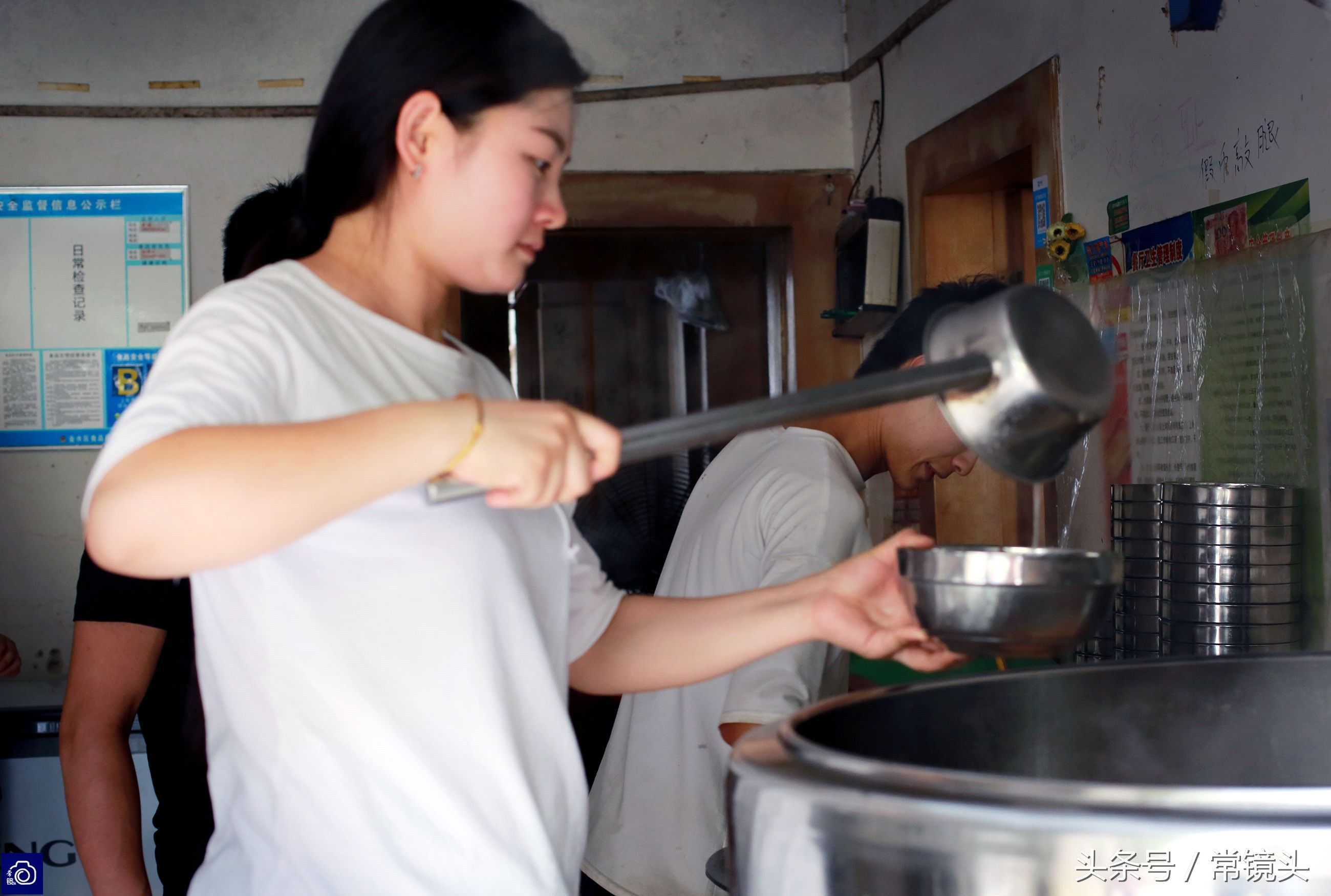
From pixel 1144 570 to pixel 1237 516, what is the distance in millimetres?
179

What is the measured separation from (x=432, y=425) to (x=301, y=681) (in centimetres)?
29

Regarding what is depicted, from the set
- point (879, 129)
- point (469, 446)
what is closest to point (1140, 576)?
point (469, 446)

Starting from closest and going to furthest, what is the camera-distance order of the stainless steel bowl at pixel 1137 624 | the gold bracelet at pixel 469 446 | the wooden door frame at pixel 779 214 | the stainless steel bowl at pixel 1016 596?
1. the gold bracelet at pixel 469 446
2. the stainless steel bowl at pixel 1016 596
3. the stainless steel bowl at pixel 1137 624
4. the wooden door frame at pixel 779 214

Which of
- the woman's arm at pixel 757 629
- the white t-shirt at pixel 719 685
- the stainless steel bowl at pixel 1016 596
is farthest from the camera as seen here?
the white t-shirt at pixel 719 685

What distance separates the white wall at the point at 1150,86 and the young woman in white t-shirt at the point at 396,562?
4.24 ft

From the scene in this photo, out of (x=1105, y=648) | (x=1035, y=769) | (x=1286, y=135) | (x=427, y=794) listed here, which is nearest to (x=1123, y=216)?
(x=1286, y=135)

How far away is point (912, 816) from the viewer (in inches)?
27.6

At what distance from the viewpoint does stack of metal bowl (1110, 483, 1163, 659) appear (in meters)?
1.93

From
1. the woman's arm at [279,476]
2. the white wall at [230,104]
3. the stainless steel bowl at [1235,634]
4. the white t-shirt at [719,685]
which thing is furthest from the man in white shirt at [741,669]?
the white wall at [230,104]

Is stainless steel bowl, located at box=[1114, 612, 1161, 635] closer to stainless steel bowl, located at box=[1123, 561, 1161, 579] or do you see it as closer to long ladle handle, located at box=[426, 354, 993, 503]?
stainless steel bowl, located at box=[1123, 561, 1161, 579]

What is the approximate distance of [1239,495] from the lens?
183 centimetres

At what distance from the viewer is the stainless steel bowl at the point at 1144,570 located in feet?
6.33

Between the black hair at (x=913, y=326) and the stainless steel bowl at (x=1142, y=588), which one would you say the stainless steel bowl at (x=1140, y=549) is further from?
the black hair at (x=913, y=326)

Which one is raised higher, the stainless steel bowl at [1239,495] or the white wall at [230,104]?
the white wall at [230,104]
